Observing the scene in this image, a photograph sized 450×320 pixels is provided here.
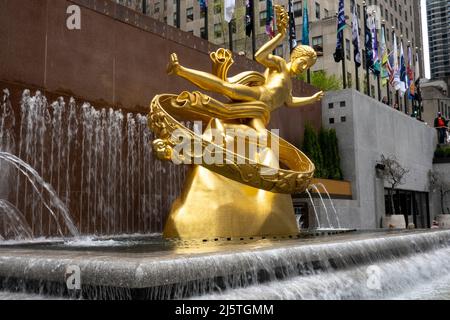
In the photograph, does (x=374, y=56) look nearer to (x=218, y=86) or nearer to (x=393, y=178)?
Answer: (x=393, y=178)

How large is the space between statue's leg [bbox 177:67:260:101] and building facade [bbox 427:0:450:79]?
103 meters

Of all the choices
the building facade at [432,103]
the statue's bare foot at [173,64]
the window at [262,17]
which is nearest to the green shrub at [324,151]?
the statue's bare foot at [173,64]

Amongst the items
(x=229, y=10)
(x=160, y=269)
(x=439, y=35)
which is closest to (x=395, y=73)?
(x=229, y=10)

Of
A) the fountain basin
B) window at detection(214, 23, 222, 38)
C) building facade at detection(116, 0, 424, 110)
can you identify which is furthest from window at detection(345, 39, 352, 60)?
the fountain basin

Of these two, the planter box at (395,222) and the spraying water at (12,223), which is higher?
the spraying water at (12,223)

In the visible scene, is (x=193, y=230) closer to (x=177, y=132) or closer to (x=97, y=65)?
(x=177, y=132)

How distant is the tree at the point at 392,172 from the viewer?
24.9 meters

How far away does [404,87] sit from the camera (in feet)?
99.7

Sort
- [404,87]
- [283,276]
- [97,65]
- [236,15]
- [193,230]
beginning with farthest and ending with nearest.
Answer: [236,15], [404,87], [97,65], [193,230], [283,276]

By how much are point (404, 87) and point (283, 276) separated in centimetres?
2654

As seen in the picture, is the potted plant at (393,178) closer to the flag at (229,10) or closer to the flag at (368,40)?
the flag at (368,40)

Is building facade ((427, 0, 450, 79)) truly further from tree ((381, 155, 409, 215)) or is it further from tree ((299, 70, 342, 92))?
tree ((381, 155, 409, 215))

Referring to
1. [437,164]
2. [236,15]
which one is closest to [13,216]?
[437,164]
